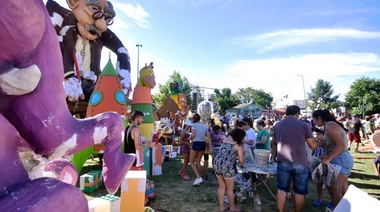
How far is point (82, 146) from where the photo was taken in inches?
42.6

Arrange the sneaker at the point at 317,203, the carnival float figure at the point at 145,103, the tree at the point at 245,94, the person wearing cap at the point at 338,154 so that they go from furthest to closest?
the tree at the point at 245,94 < the carnival float figure at the point at 145,103 < the sneaker at the point at 317,203 < the person wearing cap at the point at 338,154

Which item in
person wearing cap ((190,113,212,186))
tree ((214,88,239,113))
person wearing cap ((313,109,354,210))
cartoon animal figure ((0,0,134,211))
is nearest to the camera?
cartoon animal figure ((0,0,134,211))

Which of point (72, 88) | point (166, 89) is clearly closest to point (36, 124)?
point (72, 88)

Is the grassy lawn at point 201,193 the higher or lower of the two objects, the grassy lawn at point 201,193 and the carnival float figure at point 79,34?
the lower

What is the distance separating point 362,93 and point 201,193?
4746 centimetres

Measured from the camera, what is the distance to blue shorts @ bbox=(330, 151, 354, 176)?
3.76m

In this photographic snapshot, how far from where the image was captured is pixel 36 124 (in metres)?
0.98

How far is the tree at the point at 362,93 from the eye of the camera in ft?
124

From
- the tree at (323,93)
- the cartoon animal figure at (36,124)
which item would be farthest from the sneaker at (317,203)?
the tree at (323,93)

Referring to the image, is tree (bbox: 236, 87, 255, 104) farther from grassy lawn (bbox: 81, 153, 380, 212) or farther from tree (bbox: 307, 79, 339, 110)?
grassy lawn (bbox: 81, 153, 380, 212)

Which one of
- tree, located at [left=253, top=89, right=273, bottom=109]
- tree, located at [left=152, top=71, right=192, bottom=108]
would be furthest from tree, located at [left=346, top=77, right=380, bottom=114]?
tree, located at [left=253, top=89, right=273, bottom=109]

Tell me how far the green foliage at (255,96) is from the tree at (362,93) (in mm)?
35153

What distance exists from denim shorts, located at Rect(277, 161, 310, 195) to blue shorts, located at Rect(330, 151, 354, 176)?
59 centimetres

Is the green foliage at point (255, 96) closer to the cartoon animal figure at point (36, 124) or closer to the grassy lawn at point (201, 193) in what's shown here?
the grassy lawn at point (201, 193)
